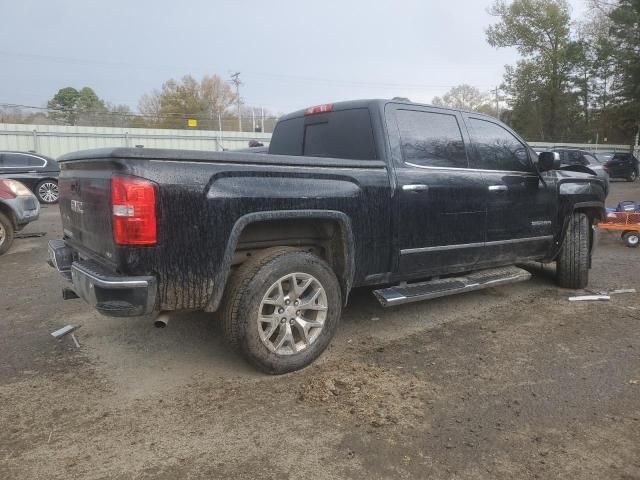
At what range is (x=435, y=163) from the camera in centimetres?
408

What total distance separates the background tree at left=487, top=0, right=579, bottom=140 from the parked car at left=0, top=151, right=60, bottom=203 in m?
40.3

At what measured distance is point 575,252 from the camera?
17.1 feet

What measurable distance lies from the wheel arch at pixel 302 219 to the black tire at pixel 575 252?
284 cm

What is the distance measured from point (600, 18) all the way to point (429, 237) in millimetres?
46411

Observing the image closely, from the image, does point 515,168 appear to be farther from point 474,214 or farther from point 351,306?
point 351,306

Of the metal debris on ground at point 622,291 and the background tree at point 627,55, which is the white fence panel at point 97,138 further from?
the background tree at point 627,55

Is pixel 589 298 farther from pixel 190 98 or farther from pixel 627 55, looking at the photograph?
pixel 190 98

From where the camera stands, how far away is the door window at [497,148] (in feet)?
14.7

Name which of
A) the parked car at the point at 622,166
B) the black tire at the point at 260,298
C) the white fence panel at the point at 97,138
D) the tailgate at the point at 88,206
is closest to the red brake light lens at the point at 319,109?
the black tire at the point at 260,298

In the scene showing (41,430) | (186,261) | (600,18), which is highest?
(600,18)

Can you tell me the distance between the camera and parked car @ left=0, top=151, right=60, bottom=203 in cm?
1377

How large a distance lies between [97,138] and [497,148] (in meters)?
20.7

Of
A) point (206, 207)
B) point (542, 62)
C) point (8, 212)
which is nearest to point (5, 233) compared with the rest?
point (8, 212)

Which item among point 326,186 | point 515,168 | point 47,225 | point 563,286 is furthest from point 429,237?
point 47,225
